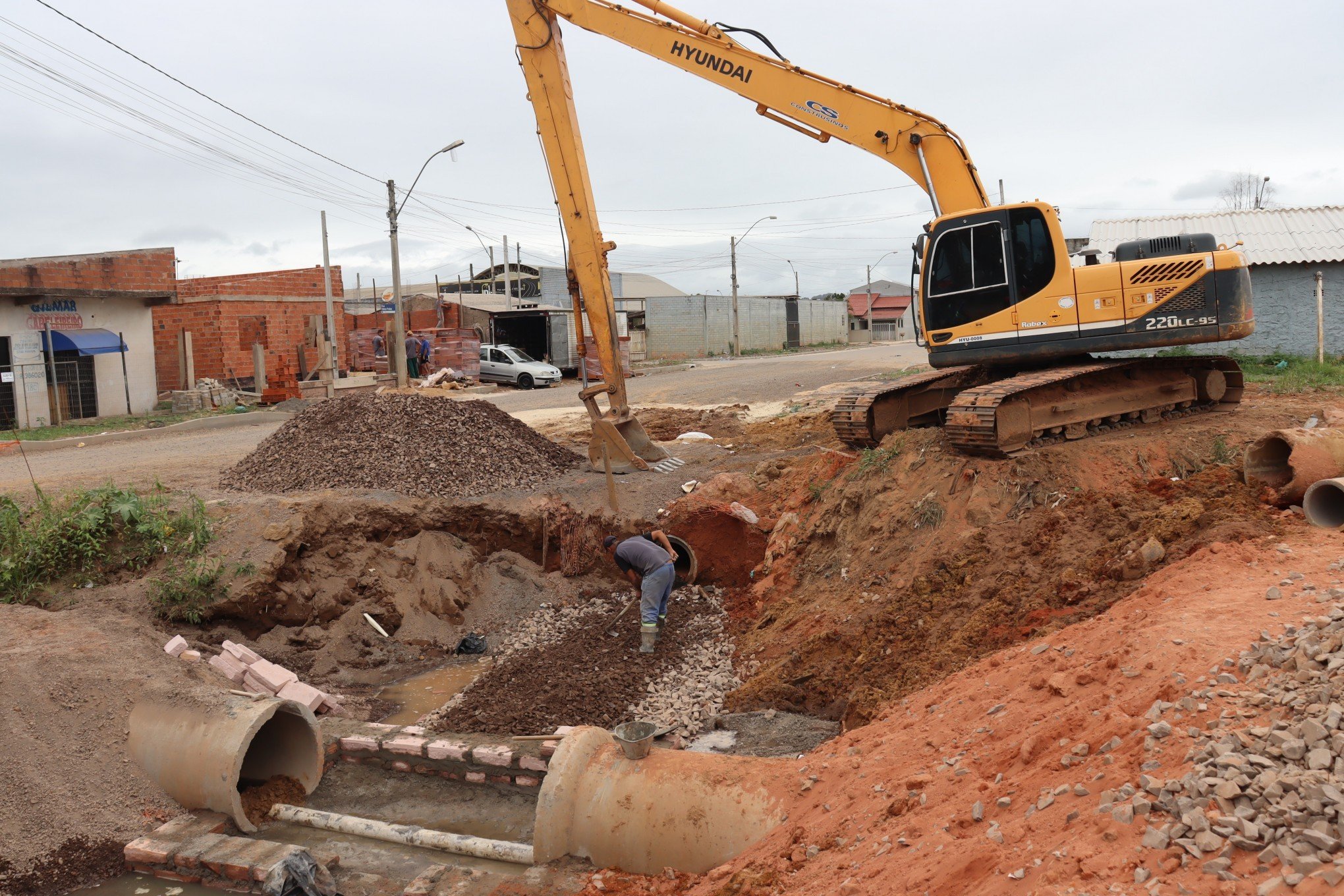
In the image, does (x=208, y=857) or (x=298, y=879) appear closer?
(x=298, y=879)

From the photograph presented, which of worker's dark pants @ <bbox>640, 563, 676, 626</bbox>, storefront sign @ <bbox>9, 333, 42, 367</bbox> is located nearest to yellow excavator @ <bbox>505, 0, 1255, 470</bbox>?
worker's dark pants @ <bbox>640, 563, 676, 626</bbox>

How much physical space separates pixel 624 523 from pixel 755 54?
223 inches

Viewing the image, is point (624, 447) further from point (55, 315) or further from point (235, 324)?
point (235, 324)

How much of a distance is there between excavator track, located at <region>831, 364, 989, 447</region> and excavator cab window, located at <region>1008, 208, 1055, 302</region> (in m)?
1.44

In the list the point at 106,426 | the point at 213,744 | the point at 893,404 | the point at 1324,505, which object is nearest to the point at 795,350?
the point at 106,426

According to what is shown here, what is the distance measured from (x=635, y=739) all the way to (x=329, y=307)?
87.8 feet

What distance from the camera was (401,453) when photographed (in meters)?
12.6

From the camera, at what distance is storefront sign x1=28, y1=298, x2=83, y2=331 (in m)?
22.4

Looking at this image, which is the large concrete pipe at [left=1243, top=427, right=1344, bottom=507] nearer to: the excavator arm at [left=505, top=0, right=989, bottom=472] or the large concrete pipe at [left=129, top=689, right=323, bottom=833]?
the excavator arm at [left=505, top=0, right=989, bottom=472]

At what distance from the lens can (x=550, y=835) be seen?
562 cm

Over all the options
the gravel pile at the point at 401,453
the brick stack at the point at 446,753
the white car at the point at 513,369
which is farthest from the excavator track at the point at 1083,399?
the white car at the point at 513,369

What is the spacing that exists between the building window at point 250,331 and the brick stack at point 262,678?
2225cm

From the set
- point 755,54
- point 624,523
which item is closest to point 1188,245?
point 755,54

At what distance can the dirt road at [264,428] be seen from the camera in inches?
545
